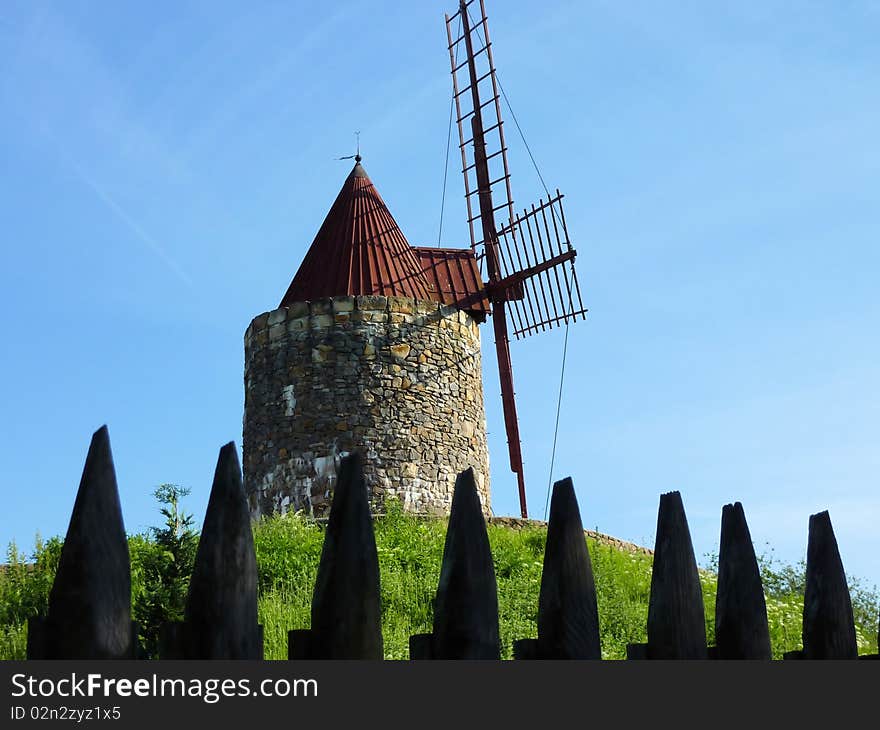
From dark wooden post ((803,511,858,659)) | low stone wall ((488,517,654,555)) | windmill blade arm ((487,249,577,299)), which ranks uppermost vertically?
windmill blade arm ((487,249,577,299))

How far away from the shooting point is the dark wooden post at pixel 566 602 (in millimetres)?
2531

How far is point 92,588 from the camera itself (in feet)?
7.03

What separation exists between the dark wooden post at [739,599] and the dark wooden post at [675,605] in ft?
0.45

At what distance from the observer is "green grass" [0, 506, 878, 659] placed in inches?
391

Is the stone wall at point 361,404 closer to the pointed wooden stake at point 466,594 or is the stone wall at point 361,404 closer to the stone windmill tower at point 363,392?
the stone windmill tower at point 363,392

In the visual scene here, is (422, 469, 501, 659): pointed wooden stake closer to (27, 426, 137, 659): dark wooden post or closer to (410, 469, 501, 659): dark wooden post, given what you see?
(410, 469, 501, 659): dark wooden post

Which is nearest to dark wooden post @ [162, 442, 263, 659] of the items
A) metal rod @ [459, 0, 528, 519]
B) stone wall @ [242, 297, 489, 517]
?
stone wall @ [242, 297, 489, 517]

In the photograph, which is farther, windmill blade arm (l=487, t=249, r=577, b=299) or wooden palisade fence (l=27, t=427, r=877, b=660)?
windmill blade arm (l=487, t=249, r=577, b=299)

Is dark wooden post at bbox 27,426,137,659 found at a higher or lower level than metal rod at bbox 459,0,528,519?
lower

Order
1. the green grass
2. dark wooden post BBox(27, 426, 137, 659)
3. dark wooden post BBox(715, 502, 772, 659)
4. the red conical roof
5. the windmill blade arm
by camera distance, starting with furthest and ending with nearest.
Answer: the windmill blade arm, the red conical roof, the green grass, dark wooden post BBox(715, 502, 772, 659), dark wooden post BBox(27, 426, 137, 659)

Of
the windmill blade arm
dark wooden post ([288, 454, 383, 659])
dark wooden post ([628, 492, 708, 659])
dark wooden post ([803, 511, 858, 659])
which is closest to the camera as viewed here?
dark wooden post ([288, 454, 383, 659])

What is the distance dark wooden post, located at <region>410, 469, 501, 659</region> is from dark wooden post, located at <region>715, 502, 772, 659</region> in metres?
0.74
